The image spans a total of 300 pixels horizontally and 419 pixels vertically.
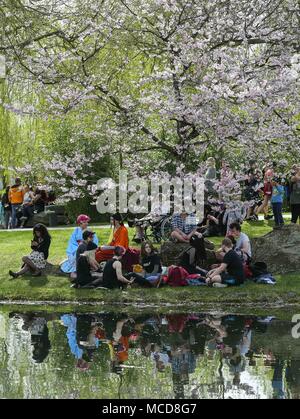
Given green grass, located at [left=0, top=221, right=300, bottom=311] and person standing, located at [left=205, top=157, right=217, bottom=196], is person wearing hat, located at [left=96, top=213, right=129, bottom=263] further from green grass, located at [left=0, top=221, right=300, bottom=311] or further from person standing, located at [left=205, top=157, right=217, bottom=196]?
person standing, located at [left=205, top=157, right=217, bottom=196]

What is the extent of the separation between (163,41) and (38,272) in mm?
5418

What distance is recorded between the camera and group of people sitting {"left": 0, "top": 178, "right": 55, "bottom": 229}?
2678cm

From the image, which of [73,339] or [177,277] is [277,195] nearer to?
[177,277]

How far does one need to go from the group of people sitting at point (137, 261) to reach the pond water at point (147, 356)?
5.86 ft

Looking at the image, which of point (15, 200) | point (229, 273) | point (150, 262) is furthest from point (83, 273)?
point (15, 200)

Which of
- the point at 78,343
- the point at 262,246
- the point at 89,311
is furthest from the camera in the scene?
the point at 262,246

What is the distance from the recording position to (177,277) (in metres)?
16.7

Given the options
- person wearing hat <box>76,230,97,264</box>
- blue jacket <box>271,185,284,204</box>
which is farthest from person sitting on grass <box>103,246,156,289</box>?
blue jacket <box>271,185,284,204</box>

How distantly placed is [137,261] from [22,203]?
402 inches

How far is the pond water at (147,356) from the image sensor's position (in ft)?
30.9

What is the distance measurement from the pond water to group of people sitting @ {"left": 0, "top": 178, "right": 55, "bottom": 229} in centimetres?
1193

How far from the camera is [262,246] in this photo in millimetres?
17922
